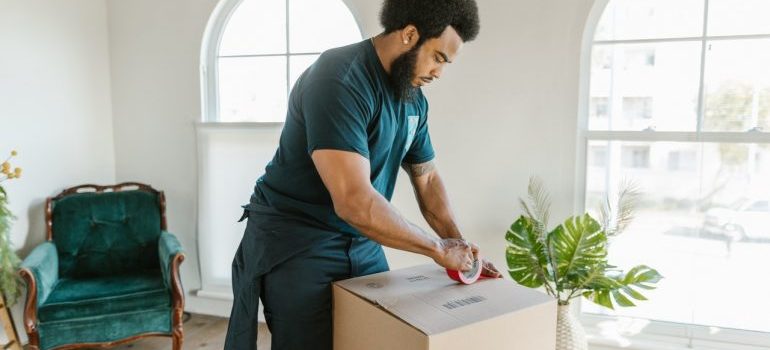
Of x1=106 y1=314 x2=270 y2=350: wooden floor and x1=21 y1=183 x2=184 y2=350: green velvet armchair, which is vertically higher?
x1=21 y1=183 x2=184 y2=350: green velvet armchair

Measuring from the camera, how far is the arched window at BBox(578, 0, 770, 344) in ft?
7.05

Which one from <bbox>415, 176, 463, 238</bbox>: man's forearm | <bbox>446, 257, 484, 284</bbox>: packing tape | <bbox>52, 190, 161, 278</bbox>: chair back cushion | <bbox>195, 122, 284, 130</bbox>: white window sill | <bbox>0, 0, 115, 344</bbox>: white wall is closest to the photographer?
<bbox>446, 257, 484, 284</bbox>: packing tape

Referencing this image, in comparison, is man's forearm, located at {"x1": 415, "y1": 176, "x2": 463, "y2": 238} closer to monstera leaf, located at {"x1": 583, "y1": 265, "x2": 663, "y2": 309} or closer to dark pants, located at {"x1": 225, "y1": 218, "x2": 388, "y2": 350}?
dark pants, located at {"x1": 225, "y1": 218, "x2": 388, "y2": 350}

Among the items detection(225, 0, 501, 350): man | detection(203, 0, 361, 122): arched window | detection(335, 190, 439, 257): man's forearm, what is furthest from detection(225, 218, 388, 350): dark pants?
detection(203, 0, 361, 122): arched window

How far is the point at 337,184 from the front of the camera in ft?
3.51

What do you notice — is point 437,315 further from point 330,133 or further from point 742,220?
point 742,220

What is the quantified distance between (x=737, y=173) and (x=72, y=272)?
3.15 metres

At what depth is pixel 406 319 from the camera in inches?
37.9

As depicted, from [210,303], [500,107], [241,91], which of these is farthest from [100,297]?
[500,107]

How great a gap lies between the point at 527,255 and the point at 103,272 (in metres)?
2.11

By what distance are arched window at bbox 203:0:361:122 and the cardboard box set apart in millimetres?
1837

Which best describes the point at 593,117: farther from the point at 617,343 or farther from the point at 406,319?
the point at 406,319

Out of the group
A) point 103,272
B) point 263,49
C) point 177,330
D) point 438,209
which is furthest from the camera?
point 263,49

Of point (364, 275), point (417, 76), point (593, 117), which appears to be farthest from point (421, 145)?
point (593, 117)
